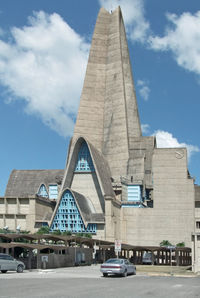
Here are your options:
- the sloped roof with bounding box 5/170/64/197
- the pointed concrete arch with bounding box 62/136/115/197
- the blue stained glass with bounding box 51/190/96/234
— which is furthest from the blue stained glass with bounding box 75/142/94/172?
the sloped roof with bounding box 5/170/64/197

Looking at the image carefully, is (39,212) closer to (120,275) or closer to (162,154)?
(162,154)

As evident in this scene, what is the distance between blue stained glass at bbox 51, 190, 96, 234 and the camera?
244 feet

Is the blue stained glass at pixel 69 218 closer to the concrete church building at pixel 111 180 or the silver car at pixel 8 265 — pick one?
the concrete church building at pixel 111 180

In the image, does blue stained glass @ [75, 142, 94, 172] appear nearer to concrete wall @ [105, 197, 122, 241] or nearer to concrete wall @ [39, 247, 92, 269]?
concrete wall @ [105, 197, 122, 241]

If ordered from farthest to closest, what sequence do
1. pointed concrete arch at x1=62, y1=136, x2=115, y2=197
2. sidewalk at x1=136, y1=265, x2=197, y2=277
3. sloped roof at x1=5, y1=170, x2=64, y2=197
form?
sloped roof at x1=5, y1=170, x2=64, y2=197
pointed concrete arch at x1=62, y1=136, x2=115, y2=197
sidewalk at x1=136, y1=265, x2=197, y2=277

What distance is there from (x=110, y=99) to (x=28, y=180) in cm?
2423

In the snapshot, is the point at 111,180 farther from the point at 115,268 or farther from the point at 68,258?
the point at 115,268

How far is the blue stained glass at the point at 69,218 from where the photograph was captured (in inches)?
2928

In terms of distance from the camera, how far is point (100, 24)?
3927 inches

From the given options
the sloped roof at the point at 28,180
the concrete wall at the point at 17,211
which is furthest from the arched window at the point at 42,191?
the concrete wall at the point at 17,211

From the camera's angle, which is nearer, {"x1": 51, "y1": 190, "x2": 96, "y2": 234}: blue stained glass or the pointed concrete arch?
{"x1": 51, "y1": 190, "x2": 96, "y2": 234}: blue stained glass

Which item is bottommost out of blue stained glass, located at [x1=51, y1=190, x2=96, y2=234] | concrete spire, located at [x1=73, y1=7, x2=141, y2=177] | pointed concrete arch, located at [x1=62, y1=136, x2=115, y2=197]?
blue stained glass, located at [x1=51, y1=190, x2=96, y2=234]

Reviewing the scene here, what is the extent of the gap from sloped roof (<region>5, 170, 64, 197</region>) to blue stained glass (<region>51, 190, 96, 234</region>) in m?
16.8

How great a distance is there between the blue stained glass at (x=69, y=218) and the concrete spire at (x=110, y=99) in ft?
47.7
